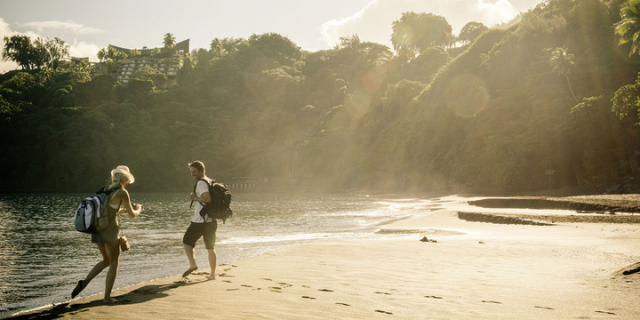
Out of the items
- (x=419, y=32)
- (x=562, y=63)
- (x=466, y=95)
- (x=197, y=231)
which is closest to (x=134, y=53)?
(x=419, y=32)

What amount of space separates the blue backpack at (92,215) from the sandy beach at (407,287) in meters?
0.98

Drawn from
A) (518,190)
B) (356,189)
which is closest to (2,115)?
(356,189)

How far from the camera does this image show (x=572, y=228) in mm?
13336

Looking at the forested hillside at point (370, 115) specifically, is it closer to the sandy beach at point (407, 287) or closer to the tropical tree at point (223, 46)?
the tropical tree at point (223, 46)

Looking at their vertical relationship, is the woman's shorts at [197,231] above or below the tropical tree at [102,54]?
below

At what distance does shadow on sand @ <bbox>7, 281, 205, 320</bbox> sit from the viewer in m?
5.11

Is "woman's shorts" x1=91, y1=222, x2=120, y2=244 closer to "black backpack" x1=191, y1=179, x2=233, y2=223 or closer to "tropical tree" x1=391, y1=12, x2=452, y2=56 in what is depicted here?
"black backpack" x1=191, y1=179, x2=233, y2=223

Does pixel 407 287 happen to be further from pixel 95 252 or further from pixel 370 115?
pixel 370 115

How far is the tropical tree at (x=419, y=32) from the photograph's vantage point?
4048 inches

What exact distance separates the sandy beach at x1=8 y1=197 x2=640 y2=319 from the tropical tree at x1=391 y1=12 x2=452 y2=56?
98.2 m

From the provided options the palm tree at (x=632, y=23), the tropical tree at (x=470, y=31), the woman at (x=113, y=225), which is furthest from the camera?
the tropical tree at (x=470, y=31)

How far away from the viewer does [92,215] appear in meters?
5.48

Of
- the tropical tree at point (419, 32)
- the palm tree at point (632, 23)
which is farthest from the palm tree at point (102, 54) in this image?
the palm tree at point (632, 23)

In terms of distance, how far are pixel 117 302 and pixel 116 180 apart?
1.57 meters
